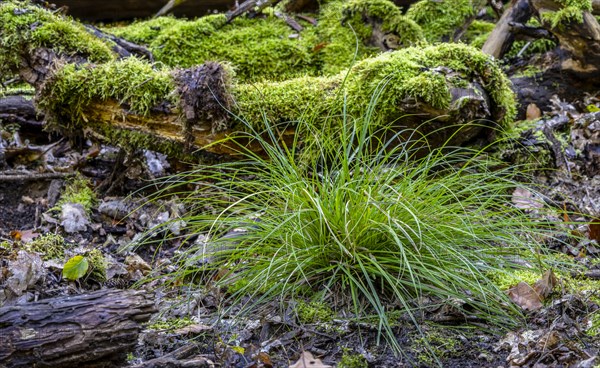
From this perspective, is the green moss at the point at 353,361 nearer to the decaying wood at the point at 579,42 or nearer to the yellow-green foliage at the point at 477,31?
the decaying wood at the point at 579,42

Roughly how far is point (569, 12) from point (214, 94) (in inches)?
117

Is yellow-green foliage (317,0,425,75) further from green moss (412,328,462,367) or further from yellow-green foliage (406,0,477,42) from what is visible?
green moss (412,328,462,367)

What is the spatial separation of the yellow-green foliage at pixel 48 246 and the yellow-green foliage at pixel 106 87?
43.5 inches

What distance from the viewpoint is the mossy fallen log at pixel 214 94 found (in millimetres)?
4098

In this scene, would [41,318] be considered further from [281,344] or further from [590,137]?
[590,137]

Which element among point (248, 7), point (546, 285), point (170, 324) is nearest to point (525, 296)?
point (546, 285)

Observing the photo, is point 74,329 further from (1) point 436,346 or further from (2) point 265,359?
(1) point 436,346

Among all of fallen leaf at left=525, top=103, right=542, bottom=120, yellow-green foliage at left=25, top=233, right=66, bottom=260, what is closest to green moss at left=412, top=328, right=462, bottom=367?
yellow-green foliage at left=25, top=233, right=66, bottom=260

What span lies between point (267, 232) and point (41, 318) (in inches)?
42.1

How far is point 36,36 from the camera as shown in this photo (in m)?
4.68

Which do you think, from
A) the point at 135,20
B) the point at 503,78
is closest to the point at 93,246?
the point at 503,78

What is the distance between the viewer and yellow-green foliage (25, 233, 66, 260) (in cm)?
352

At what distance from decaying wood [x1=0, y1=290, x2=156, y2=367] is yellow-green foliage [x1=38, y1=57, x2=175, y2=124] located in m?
2.29

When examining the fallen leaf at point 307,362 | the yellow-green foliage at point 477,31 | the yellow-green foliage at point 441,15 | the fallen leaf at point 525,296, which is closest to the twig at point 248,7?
the yellow-green foliage at point 441,15
